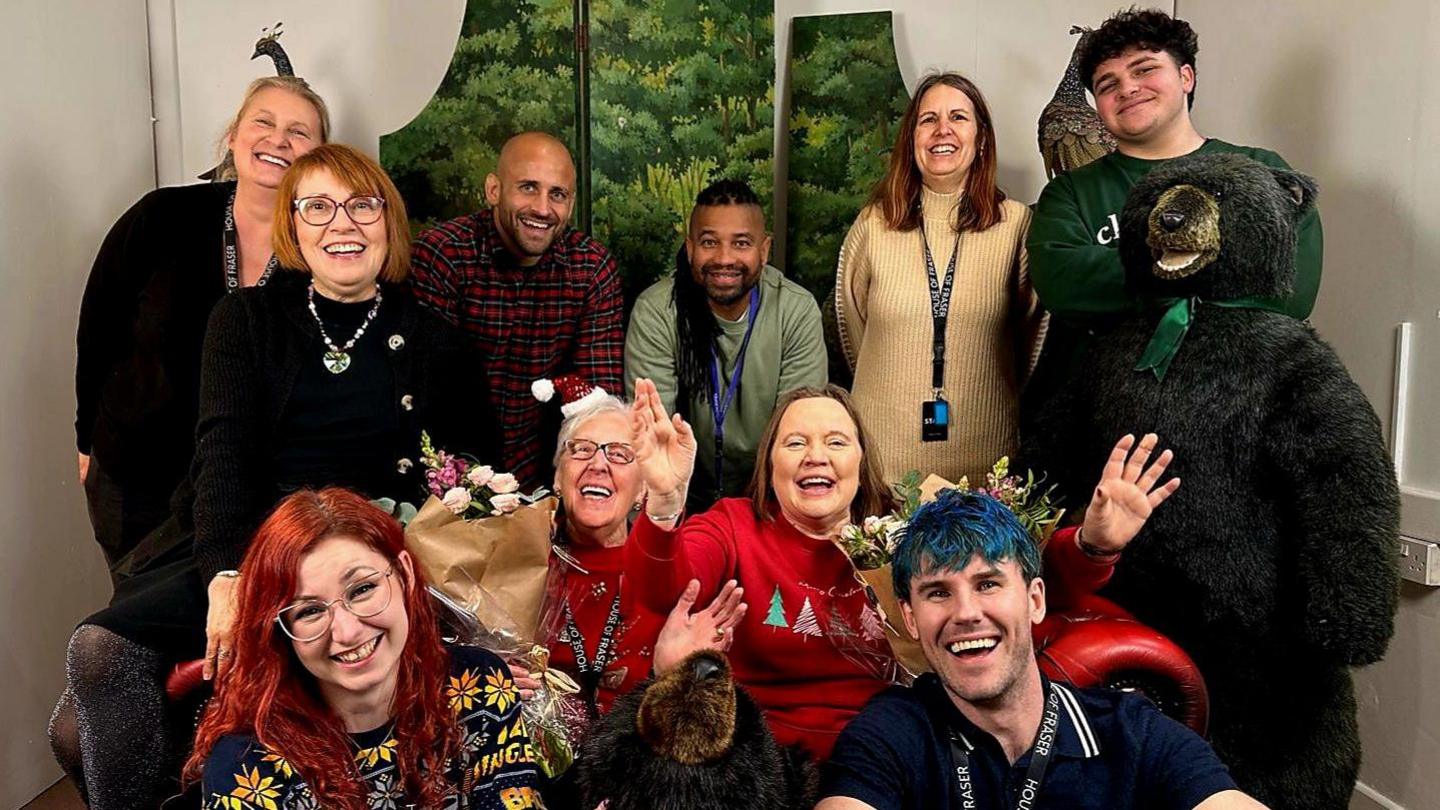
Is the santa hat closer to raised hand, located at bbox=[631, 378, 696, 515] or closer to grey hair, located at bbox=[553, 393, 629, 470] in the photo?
grey hair, located at bbox=[553, 393, 629, 470]

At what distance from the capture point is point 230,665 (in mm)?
1725

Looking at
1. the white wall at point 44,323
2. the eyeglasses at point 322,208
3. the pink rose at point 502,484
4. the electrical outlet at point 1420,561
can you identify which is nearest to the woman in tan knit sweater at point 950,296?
the electrical outlet at point 1420,561

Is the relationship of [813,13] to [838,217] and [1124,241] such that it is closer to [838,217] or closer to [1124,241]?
[838,217]

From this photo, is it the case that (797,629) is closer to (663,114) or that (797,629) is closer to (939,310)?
(939,310)

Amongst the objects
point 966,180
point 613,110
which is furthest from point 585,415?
point 613,110

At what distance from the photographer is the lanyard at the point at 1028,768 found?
5.54 ft

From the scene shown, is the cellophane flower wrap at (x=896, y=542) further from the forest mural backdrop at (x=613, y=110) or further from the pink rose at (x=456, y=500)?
the forest mural backdrop at (x=613, y=110)

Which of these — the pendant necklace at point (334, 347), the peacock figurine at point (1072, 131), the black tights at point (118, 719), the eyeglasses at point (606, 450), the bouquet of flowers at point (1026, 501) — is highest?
the peacock figurine at point (1072, 131)

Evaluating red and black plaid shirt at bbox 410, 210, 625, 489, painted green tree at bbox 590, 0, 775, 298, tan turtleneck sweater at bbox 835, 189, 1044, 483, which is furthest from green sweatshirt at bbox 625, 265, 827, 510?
painted green tree at bbox 590, 0, 775, 298

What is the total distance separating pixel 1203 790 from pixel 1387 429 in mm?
1499

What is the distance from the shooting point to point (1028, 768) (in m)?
1.70

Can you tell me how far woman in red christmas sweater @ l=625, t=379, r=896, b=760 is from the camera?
2.15 meters

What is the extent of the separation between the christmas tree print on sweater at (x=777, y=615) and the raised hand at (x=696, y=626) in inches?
3.6

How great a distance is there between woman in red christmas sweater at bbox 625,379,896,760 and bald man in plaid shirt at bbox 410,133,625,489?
88 cm
